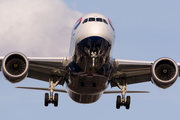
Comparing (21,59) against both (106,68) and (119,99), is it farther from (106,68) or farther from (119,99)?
(119,99)

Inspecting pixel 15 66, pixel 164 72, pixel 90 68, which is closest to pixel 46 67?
pixel 15 66

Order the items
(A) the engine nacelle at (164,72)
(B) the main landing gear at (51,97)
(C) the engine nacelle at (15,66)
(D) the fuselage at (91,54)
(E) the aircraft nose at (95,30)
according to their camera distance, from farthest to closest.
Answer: (B) the main landing gear at (51,97), (A) the engine nacelle at (164,72), (C) the engine nacelle at (15,66), (D) the fuselage at (91,54), (E) the aircraft nose at (95,30)

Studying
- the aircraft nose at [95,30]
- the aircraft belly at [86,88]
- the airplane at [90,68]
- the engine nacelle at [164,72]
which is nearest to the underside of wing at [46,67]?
the airplane at [90,68]

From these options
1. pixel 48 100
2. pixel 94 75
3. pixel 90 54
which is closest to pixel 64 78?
pixel 48 100

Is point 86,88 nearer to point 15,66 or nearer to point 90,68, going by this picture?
point 90,68

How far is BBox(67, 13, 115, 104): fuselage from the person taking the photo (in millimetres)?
23672

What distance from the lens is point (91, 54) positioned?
24.3 m

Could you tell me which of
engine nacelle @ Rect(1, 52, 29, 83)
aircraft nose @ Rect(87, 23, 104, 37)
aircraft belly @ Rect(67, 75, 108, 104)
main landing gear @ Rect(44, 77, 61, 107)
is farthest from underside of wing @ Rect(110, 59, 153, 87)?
engine nacelle @ Rect(1, 52, 29, 83)

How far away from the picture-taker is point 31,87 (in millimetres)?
28844

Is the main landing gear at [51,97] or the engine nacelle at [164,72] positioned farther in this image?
the main landing gear at [51,97]

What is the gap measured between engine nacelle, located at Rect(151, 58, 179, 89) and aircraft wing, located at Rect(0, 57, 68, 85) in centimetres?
608

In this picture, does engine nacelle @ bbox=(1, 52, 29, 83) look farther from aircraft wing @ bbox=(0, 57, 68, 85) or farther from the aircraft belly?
the aircraft belly

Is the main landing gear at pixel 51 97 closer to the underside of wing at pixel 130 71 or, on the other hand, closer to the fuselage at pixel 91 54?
the fuselage at pixel 91 54

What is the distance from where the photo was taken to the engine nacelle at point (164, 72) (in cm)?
2680
